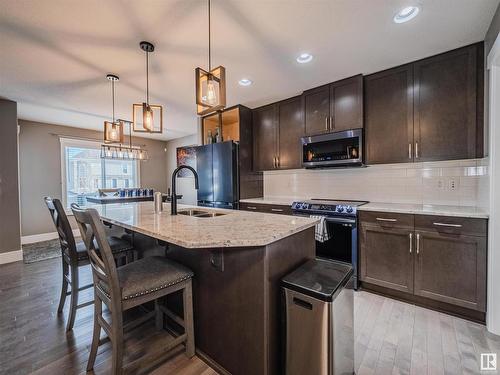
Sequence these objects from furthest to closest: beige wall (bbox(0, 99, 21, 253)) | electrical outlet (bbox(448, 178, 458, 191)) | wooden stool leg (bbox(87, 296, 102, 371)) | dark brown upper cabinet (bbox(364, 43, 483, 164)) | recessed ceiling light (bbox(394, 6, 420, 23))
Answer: beige wall (bbox(0, 99, 21, 253)), electrical outlet (bbox(448, 178, 458, 191)), dark brown upper cabinet (bbox(364, 43, 483, 164)), recessed ceiling light (bbox(394, 6, 420, 23)), wooden stool leg (bbox(87, 296, 102, 371))

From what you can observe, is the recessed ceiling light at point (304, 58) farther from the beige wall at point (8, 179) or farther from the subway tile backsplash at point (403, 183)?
the beige wall at point (8, 179)

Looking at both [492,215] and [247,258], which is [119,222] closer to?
[247,258]

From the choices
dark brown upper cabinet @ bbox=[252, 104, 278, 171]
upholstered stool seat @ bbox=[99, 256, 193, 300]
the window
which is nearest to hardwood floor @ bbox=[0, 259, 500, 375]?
upholstered stool seat @ bbox=[99, 256, 193, 300]

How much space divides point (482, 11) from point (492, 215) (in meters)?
1.60

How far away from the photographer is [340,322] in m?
1.16

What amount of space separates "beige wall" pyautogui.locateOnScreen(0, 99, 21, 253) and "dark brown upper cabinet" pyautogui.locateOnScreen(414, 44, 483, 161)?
5.75 metres

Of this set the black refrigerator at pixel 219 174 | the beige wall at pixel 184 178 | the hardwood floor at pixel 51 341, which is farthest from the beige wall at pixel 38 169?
the black refrigerator at pixel 219 174

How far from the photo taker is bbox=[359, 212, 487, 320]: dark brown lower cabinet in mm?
1881

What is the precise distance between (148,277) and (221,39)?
81.3 inches

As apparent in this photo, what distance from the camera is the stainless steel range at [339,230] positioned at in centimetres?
244

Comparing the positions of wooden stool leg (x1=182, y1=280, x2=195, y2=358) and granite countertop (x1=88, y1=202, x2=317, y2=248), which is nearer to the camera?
granite countertop (x1=88, y1=202, x2=317, y2=248)

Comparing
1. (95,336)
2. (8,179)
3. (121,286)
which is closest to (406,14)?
(121,286)

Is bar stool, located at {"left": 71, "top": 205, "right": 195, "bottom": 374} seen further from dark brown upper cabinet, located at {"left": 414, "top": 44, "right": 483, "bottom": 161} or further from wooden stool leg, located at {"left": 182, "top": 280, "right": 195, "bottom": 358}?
dark brown upper cabinet, located at {"left": 414, "top": 44, "right": 483, "bottom": 161}

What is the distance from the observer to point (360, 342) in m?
1.71
